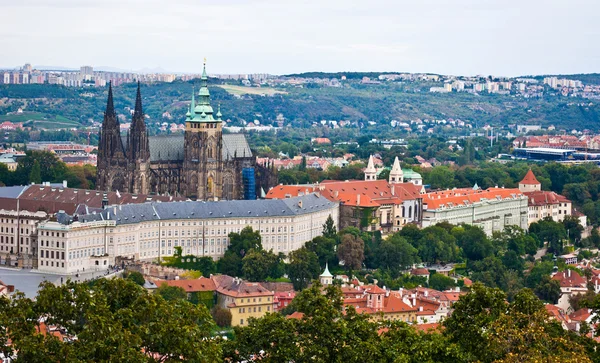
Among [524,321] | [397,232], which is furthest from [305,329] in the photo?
[397,232]

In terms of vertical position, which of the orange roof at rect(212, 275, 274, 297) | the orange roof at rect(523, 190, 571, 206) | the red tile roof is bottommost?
the orange roof at rect(212, 275, 274, 297)

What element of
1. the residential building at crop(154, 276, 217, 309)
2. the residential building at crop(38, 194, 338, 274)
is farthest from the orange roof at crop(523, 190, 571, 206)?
the residential building at crop(154, 276, 217, 309)

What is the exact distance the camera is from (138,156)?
128 meters

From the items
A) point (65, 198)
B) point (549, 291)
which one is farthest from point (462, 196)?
Result: point (65, 198)

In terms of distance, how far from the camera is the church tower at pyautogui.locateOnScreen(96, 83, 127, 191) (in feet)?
421

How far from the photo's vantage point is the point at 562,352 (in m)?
49.1

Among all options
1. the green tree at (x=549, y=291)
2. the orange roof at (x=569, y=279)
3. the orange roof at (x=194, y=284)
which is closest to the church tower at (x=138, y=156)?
the orange roof at (x=194, y=284)

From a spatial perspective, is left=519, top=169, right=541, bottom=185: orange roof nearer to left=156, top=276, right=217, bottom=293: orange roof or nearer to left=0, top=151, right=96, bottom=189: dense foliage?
left=0, top=151, right=96, bottom=189: dense foliage

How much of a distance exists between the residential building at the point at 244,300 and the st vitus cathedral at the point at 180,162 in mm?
36516

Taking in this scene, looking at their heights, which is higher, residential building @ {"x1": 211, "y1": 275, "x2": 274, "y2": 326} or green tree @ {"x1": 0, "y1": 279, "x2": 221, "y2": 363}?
green tree @ {"x1": 0, "y1": 279, "x2": 221, "y2": 363}

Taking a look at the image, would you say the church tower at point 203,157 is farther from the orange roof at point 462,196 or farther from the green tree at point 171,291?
the green tree at point 171,291

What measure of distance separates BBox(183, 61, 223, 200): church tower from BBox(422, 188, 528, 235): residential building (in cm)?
1954

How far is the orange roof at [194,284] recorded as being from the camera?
93.5 m

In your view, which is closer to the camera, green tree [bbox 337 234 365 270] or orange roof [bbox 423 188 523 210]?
green tree [bbox 337 234 365 270]
